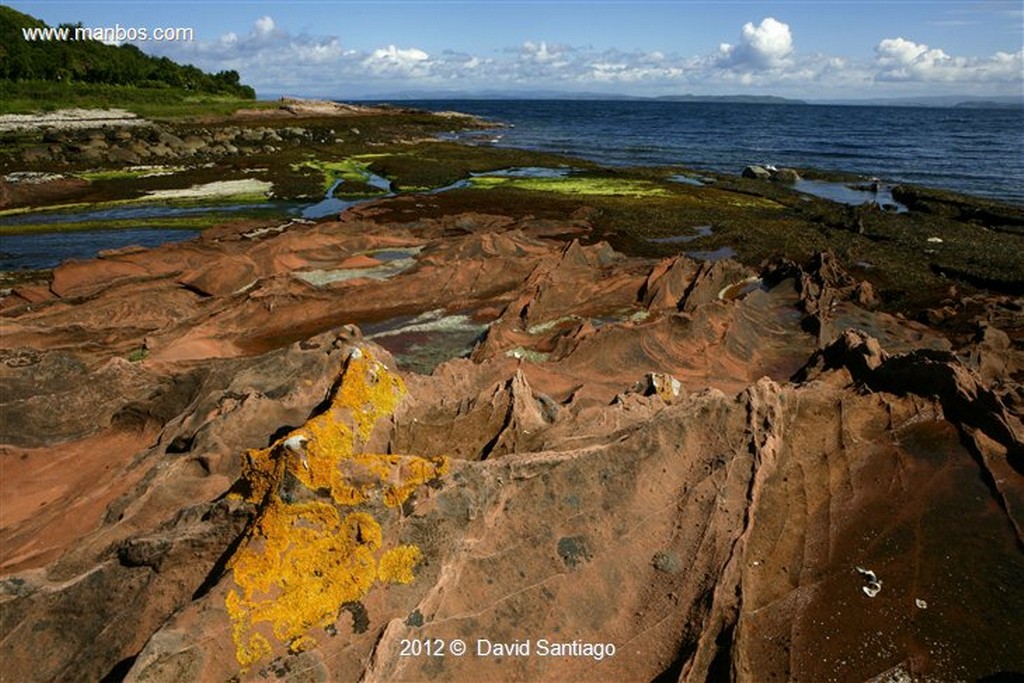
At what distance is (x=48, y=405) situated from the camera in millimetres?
11367

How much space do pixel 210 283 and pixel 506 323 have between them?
33.5ft

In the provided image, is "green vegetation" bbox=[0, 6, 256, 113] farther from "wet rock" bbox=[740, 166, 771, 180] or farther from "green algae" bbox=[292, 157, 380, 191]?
"wet rock" bbox=[740, 166, 771, 180]

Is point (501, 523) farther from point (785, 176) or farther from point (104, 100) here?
point (104, 100)

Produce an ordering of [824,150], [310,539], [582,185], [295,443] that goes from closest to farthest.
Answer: [310,539] < [295,443] < [582,185] < [824,150]

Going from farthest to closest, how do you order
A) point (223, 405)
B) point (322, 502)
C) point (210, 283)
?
A: point (210, 283), point (223, 405), point (322, 502)

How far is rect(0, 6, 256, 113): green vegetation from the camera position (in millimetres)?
82625

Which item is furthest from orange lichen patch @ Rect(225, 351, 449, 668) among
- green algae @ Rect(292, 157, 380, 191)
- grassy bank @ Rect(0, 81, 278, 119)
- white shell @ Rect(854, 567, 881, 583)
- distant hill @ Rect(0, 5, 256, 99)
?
distant hill @ Rect(0, 5, 256, 99)

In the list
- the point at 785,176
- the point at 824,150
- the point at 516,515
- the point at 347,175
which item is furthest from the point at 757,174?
the point at 516,515

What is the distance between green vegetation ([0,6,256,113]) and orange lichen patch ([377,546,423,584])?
303 feet

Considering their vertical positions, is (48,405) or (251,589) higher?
(251,589)

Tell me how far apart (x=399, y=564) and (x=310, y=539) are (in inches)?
31.5

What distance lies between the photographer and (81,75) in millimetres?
94188

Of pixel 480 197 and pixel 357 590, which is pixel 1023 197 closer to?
pixel 480 197

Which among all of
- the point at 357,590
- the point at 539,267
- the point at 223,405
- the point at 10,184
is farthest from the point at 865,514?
the point at 10,184
